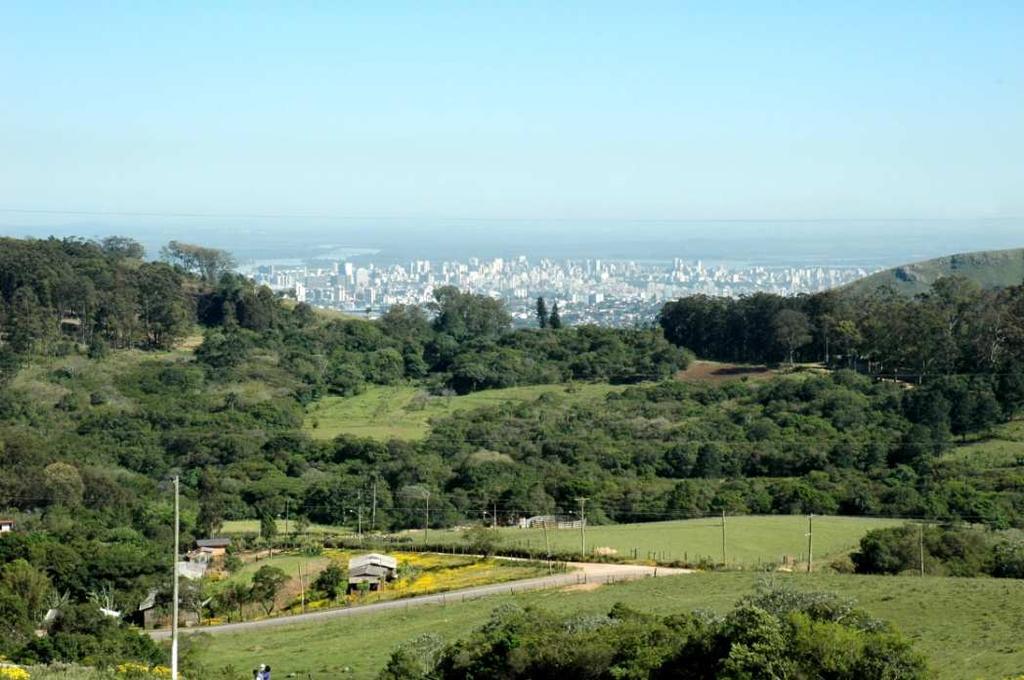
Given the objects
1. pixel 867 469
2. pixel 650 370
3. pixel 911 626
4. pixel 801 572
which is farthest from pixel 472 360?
pixel 911 626

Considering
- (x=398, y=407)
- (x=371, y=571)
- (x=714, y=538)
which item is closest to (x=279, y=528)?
(x=371, y=571)

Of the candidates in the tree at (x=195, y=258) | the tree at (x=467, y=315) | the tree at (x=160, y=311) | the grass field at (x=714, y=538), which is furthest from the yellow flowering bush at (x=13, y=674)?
the tree at (x=195, y=258)

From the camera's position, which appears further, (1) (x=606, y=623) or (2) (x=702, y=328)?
(2) (x=702, y=328)

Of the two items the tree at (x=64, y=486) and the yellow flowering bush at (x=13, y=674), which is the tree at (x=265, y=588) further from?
the yellow flowering bush at (x=13, y=674)

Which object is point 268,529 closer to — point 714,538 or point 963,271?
point 714,538

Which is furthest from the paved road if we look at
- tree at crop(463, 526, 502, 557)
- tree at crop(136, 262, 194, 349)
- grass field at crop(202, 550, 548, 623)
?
tree at crop(136, 262, 194, 349)

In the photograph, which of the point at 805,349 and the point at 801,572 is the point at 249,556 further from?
the point at 805,349
